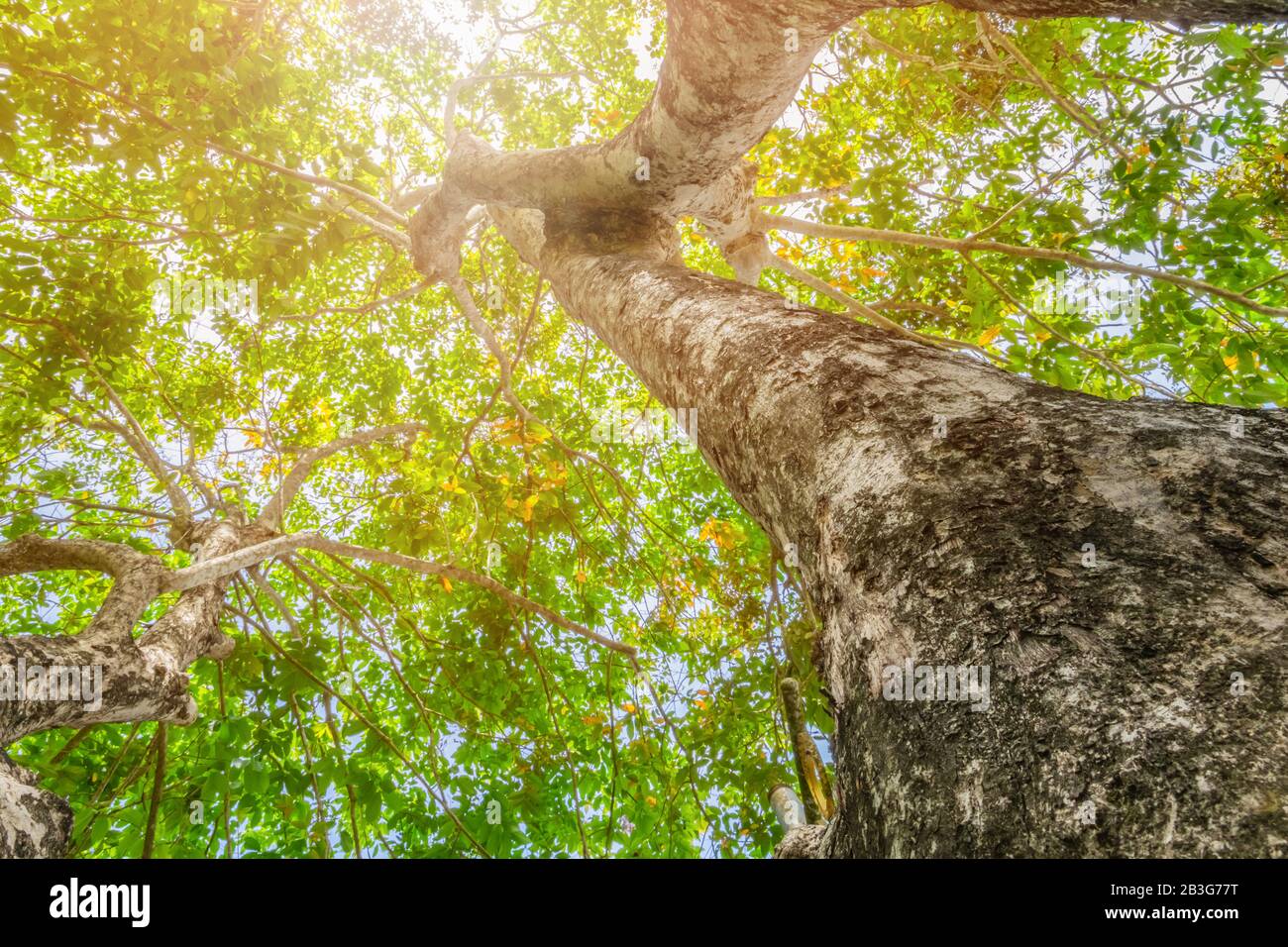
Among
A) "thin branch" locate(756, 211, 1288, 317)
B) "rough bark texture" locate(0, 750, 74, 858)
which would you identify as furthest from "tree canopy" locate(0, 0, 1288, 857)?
"rough bark texture" locate(0, 750, 74, 858)

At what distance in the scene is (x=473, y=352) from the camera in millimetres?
7324

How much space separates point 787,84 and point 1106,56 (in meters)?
4.05

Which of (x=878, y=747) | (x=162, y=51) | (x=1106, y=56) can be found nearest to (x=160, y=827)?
(x=162, y=51)

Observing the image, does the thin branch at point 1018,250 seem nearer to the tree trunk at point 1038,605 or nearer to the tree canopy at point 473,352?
the tree canopy at point 473,352

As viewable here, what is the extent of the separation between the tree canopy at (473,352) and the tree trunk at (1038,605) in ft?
2.47

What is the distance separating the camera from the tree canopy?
11.0 feet

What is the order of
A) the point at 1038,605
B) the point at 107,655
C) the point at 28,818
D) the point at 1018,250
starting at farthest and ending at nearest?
the point at 1018,250 → the point at 107,655 → the point at 28,818 → the point at 1038,605

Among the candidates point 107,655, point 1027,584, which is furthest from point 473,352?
point 1027,584

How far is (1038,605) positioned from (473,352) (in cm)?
722

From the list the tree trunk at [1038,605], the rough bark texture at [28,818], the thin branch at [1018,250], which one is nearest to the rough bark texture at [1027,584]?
the tree trunk at [1038,605]

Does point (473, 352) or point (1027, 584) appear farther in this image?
point (473, 352)

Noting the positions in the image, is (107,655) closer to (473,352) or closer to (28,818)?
(28,818)

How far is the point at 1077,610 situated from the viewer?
27.1 inches

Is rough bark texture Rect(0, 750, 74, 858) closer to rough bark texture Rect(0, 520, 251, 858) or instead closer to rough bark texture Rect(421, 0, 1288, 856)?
rough bark texture Rect(0, 520, 251, 858)
